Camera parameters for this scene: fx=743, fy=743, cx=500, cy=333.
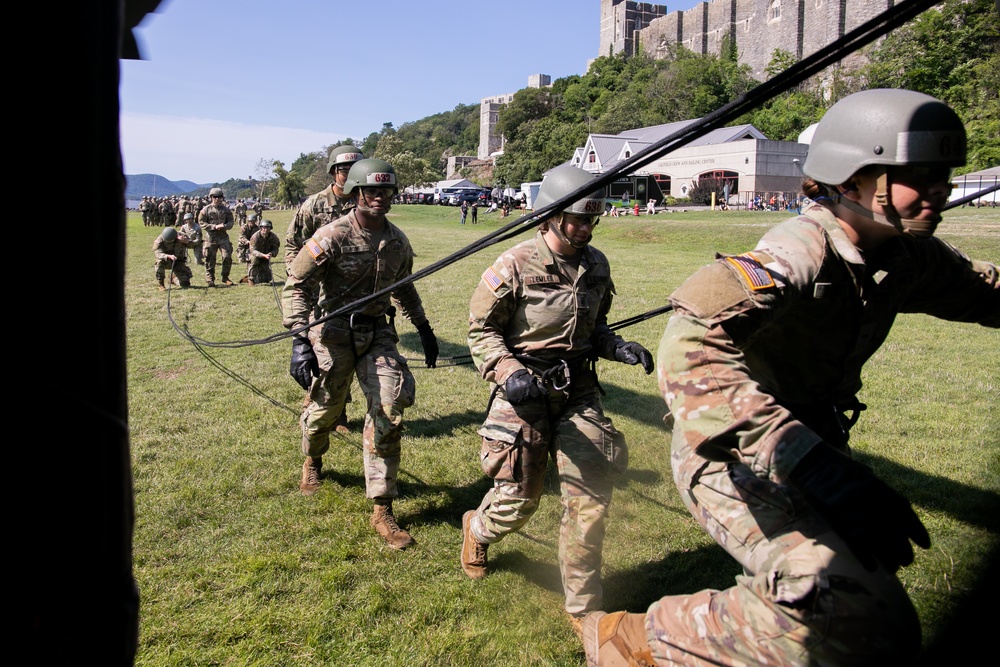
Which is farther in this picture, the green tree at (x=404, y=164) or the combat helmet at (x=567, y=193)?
the green tree at (x=404, y=164)

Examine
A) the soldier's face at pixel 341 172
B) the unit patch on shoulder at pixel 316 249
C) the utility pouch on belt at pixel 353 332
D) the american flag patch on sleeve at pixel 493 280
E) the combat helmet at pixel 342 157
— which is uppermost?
the combat helmet at pixel 342 157

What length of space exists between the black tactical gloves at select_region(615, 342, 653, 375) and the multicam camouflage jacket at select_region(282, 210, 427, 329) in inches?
83.2

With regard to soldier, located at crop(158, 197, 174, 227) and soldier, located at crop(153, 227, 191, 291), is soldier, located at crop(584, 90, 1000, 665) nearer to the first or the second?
soldier, located at crop(153, 227, 191, 291)

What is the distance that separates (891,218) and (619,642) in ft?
6.60

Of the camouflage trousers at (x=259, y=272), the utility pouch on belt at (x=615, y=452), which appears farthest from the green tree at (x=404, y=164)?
the utility pouch on belt at (x=615, y=452)

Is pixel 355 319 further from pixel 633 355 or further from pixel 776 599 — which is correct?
pixel 776 599

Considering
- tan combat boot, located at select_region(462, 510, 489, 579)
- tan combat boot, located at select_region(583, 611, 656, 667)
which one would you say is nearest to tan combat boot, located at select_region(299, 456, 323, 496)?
tan combat boot, located at select_region(462, 510, 489, 579)

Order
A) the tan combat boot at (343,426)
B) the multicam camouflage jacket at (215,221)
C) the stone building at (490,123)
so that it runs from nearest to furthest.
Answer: the tan combat boot at (343,426)
the multicam camouflage jacket at (215,221)
the stone building at (490,123)

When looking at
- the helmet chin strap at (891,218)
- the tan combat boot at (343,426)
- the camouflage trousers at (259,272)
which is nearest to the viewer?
the helmet chin strap at (891,218)

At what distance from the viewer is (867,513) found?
6.48ft

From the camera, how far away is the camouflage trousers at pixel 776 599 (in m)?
2.22

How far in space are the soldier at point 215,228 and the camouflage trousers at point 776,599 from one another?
1816 cm

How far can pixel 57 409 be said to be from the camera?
1.21 metres

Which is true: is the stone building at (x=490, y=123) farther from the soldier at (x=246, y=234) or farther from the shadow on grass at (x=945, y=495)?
the shadow on grass at (x=945, y=495)
